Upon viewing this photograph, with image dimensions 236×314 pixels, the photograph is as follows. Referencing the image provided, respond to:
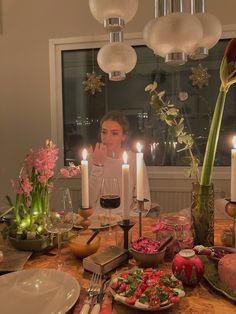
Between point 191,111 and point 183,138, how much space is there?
218cm

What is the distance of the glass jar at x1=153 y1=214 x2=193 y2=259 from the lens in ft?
4.15

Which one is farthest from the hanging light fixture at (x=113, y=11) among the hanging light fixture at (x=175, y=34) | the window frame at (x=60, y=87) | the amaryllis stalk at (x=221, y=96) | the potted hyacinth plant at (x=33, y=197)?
the window frame at (x=60, y=87)

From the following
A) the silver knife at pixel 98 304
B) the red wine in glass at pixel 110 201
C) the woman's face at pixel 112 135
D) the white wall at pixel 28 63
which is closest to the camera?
the silver knife at pixel 98 304

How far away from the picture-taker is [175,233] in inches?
50.4

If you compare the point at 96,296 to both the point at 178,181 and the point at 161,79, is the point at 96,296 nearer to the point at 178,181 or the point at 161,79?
the point at 178,181

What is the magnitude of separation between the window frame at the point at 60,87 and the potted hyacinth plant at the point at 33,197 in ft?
7.00

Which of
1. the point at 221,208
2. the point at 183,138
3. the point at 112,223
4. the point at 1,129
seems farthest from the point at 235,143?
the point at 1,129

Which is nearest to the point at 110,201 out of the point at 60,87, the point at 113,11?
the point at 113,11

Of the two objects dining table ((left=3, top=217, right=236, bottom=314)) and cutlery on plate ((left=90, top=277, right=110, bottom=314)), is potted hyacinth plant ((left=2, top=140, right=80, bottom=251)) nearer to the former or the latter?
dining table ((left=3, top=217, right=236, bottom=314))

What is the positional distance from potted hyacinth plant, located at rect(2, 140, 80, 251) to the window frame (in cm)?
213

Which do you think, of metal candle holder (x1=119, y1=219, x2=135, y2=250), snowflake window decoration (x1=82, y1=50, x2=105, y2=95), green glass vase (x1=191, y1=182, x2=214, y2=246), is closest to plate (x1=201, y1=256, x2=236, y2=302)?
green glass vase (x1=191, y1=182, x2=214, y2=246)

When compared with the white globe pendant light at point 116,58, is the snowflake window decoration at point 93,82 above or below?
above

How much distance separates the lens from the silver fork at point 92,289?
888 millimetres

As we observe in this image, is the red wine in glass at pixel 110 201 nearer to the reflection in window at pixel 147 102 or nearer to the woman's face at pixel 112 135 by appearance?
the woman's face at pixel 112 135
